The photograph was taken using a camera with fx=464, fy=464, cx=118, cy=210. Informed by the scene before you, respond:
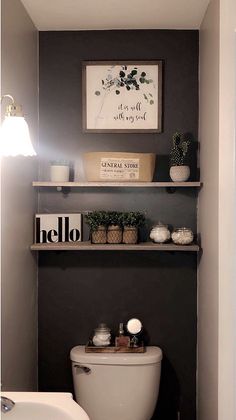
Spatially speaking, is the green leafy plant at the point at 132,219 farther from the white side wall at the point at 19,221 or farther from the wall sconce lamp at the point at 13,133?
the wall sconce lamp at the point at 13,133

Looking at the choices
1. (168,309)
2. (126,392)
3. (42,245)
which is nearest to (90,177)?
(42,245)

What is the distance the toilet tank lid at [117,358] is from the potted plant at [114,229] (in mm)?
547

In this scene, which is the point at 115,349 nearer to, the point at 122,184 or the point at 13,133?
the point at 122,184

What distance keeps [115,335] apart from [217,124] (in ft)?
4.01

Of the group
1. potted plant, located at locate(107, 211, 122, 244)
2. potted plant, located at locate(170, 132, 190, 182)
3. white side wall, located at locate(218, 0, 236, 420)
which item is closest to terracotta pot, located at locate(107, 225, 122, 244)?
potted plant, located at locate(107, 211, 122, 244)

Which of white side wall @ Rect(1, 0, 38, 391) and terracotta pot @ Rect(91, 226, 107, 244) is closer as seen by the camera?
white side wall @ Rect(1, 0, 38, 391)

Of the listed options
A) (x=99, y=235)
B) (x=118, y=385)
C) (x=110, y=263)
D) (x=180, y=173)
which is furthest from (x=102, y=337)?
(x=180, y=173)

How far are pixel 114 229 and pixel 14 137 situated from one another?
2.95ft

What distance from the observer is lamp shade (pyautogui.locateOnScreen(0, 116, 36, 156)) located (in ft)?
4.79

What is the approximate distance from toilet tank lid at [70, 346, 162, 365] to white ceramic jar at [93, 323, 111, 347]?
2.5 inches

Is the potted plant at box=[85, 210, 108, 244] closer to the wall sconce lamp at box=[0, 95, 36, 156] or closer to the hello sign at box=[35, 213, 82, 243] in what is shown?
the hello sign at box=[35, 213, 82, 243]

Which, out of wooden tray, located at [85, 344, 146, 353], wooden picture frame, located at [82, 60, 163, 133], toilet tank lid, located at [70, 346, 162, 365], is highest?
wooden picture frame, located at [82, 60, 163, 133]

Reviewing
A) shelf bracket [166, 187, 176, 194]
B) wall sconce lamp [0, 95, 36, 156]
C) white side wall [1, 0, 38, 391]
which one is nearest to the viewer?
wall sconce lamp [0, 95, 36, 156]

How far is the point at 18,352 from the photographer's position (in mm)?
2000
